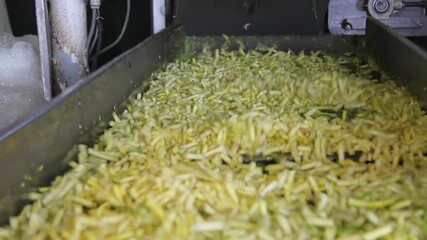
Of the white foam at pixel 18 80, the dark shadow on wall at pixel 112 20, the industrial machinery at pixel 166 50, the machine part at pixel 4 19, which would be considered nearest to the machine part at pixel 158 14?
the industrial machinery at pixel 166 50

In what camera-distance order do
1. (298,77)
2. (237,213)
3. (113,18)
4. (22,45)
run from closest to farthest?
(237,213)
(298,77)
(22,45)
(113,18)

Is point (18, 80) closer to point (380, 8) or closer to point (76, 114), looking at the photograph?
point (76, 114)

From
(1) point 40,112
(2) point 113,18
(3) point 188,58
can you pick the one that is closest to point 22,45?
(3) point 188,58

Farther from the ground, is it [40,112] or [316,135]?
[40,112]

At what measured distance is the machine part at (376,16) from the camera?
3.40 meters

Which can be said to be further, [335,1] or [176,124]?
[335,1]

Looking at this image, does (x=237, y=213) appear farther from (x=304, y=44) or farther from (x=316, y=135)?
(x=304, y=44)

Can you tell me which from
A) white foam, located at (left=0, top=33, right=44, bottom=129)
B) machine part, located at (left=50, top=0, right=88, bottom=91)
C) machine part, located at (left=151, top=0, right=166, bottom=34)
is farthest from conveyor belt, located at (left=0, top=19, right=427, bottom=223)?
white foam, located at (left=0, top=33, right=44, bottom=129)

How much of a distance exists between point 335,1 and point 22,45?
7.44ft

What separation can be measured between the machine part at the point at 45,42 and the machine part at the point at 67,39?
61 mm

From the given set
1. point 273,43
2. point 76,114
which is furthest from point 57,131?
point 273,43

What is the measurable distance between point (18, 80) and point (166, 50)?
927mm

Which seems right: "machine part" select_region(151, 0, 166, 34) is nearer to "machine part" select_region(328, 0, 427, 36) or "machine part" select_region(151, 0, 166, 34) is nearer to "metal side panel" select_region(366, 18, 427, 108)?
"machine part" select_region(328, 0, 427, 36)

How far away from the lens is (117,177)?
4.44ft
